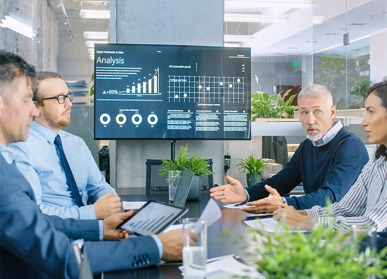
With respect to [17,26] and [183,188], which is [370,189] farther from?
[17,26]

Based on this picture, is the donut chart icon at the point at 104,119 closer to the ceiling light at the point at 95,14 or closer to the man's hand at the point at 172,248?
the ceiling light at the point at 95,14

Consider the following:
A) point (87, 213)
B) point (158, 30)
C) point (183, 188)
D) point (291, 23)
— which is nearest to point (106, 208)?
point (87, 213)

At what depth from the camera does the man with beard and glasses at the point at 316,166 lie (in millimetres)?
2043

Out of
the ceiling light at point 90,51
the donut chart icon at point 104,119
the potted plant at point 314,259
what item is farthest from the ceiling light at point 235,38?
the potted plant at point 314,259

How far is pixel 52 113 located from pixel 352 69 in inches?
126

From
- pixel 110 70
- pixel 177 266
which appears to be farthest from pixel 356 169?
pixel 110 70

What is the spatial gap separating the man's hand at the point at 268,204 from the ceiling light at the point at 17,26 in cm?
297

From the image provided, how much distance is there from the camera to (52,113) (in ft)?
7.25

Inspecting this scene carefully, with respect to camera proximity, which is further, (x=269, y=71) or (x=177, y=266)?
(x=269, y=71)

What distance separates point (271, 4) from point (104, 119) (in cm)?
222

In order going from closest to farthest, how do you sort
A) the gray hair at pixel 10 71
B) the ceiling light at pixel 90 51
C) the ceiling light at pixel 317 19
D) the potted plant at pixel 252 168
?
the gray hair at pixel 10 71 → the potted plant at pixel 252 168 → the ceiling light at pixel 90 51 → the ceiling light at pixel 317 19

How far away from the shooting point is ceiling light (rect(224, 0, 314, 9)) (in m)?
3.82

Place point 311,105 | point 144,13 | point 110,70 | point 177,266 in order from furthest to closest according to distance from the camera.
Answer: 1. point 144,13
2. point 110,70
3. point 311,105
4. point 177,266

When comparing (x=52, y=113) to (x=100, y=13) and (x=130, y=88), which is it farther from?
(x=100, y=13)
